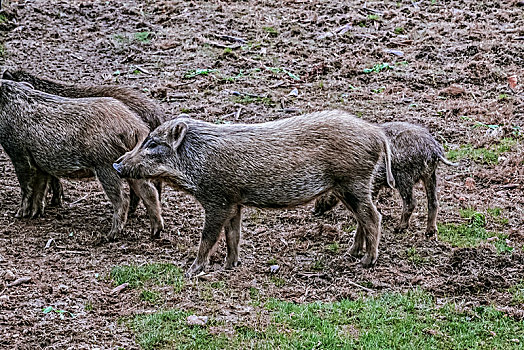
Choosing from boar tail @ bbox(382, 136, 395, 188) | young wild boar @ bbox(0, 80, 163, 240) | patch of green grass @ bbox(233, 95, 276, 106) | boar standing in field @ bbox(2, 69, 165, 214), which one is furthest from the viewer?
patch of green grass @ bbox(233, 95, 276, 106)

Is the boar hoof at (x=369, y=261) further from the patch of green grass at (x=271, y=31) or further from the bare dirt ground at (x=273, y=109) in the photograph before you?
the patch of green grass at (x=271, y=31)

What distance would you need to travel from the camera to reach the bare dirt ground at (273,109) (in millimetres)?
7176

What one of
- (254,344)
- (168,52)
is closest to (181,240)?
(254,344)

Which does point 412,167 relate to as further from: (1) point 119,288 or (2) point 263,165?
(1) point 119,288

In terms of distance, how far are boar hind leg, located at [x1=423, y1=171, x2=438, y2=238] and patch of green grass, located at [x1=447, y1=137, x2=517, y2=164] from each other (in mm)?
1876

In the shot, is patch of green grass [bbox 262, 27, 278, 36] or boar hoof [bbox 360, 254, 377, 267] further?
patch of green grass [bbox 262, 27, 278, 36]

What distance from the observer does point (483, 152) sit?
34.9 feet

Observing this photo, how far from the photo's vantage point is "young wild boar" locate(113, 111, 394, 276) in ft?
25.0

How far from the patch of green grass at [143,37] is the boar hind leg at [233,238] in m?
7.48

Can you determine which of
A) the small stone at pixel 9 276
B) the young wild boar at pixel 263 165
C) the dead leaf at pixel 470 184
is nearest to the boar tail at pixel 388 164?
the young wild boar at pixel 263 165

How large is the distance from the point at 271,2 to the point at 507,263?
32.4ft

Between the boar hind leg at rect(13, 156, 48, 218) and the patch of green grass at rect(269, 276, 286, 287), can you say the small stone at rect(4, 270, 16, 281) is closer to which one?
the boar hind leg at rect(13, 156, 48, 218)

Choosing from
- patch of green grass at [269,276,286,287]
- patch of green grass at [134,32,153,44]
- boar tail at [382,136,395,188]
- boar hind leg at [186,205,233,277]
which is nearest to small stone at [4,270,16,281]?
boar hind leg at [186,205,233,277]

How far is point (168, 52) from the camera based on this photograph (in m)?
14.2
